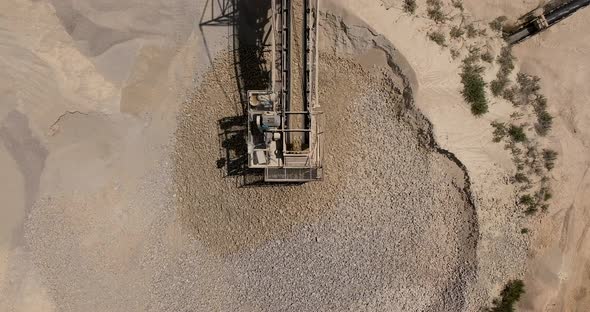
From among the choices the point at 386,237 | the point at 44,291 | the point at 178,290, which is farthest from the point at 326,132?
the point at 44,291

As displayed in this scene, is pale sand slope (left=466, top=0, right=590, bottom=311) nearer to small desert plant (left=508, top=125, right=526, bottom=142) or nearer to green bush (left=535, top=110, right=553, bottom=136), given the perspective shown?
green bush (left=535, top=110, right=553, bottom=136)

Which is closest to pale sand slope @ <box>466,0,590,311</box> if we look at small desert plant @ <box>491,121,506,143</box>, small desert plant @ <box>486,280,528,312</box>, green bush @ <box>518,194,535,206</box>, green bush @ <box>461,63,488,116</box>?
small desert plant @ <box>486,280,528,312</box>

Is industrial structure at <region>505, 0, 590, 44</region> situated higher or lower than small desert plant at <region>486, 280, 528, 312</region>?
higher

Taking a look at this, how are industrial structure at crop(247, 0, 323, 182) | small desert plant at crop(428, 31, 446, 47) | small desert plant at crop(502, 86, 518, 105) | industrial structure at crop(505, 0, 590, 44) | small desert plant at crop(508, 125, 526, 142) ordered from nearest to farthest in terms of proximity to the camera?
industrial structure at crop(247, 0, 323, 182)
small desert plant at crop(428, 31, 446, 47)
small desert plant at crop(508, 125, 526, 142)
small desert plant at crop(502, 86, 518, 105)
industrial structure at crop(505, 0, 590, 44)

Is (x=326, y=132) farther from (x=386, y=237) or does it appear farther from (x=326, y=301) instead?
(x=326, y=301)

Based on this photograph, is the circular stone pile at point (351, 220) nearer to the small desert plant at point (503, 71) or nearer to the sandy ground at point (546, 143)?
the sandy ground at point (546, 143)

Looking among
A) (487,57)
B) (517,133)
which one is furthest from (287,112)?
(517,133)

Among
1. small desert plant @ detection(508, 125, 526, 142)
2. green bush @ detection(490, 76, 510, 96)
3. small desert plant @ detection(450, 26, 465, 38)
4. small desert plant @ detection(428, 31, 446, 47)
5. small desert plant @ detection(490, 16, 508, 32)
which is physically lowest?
small desert plant @ detection(508, 125, 526, 142)

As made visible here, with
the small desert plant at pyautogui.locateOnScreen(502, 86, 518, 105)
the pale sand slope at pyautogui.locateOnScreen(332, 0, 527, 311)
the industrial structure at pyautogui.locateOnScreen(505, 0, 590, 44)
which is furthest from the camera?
the industrial structure at pyautogui.locateOnScreen(505, 0, 590, 44)
